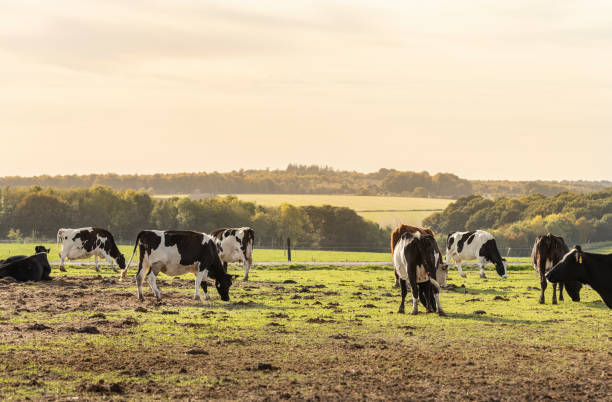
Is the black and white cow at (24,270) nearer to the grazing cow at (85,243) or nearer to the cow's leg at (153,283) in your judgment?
the grazing cow at (85,243)

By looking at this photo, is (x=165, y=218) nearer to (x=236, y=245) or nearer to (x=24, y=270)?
(x=236, y=245)

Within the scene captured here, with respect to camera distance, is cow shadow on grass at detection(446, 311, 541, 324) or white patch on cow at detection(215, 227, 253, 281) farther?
white patch on cow at detection(215, 227, 253, 281)

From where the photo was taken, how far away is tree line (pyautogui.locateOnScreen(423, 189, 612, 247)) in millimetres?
130000

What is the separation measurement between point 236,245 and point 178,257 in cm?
1057

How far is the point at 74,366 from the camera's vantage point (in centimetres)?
1278

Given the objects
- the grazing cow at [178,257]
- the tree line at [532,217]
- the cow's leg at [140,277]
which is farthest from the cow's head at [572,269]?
the tree line at [532,217]

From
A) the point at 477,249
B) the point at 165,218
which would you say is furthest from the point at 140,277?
the point at 165,218

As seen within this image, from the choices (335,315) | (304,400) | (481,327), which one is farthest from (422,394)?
(335,315)

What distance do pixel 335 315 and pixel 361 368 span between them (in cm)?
711

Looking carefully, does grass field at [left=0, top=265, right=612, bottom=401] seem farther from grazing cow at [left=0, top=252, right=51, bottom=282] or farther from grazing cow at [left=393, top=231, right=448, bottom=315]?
grazing cow at [left=0, top=252, right=51, bottom=282]

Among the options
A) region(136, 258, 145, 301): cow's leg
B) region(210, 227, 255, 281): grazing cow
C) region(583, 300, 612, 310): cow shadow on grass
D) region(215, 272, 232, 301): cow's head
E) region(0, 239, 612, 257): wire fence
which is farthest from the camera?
region(0, 239, 612, 257): wire fence

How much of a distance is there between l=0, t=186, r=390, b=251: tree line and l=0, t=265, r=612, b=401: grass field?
9152 cm

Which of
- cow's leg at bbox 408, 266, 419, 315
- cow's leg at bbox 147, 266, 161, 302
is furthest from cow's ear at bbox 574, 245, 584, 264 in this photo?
cow's leg at bbox 147, 266, 161, 302

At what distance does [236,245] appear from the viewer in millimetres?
33781
